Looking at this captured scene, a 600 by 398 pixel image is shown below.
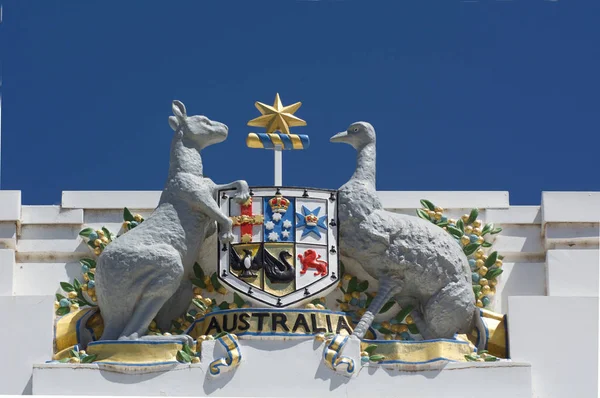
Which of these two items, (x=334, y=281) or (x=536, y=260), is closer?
(x=334, y=281)

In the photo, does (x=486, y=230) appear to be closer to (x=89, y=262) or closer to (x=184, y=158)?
(x=184, y=158)

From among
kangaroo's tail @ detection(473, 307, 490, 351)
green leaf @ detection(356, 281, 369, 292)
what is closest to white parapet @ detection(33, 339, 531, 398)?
kangaroo's tail @ detection(473, 307, 490, 351)

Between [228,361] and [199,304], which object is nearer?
[228,361]

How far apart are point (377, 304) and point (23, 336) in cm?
363

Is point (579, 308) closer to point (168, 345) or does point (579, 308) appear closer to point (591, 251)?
point (591, 251)

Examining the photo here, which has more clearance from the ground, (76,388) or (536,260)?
(536,260)

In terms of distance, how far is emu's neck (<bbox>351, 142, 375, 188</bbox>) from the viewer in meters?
20.1

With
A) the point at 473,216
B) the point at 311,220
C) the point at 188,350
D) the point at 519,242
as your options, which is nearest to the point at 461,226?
the point at 473,216

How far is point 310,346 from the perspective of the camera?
18984 mm

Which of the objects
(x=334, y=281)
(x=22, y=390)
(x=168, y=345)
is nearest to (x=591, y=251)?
(x=334, y=281)

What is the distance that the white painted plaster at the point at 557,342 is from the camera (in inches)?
760

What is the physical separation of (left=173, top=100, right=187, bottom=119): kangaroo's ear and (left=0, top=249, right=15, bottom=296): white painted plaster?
2.30m

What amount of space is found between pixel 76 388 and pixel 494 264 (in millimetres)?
4697

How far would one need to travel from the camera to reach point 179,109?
1998 cm
